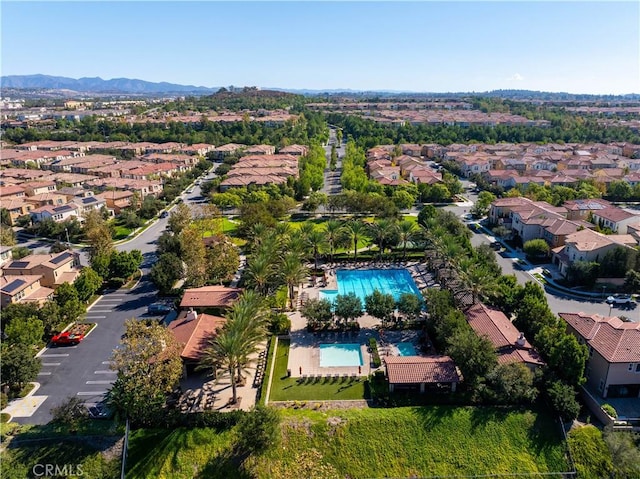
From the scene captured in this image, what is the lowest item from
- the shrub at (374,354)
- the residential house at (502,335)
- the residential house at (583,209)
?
the shrub at (374,354)

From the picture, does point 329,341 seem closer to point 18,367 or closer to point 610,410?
point 610,410

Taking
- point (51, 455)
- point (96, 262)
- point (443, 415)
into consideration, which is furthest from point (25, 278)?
point (443, 415)

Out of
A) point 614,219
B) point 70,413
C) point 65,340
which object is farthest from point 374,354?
point 614,219

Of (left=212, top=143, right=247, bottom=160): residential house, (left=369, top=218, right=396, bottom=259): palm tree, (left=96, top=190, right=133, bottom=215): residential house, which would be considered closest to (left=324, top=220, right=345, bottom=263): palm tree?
Result: (left=369, top=218, right=396, bottom=259): palm tree

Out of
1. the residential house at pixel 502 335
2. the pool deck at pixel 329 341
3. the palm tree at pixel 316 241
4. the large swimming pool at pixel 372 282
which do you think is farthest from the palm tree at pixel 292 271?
the residential house at pixel 502 335

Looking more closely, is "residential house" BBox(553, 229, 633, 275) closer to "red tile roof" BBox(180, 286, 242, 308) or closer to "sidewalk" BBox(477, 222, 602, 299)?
"sidewalk" BBox(477, 222, 602, 299)

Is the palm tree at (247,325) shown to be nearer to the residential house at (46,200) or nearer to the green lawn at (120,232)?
the green lawn at (120,232)
